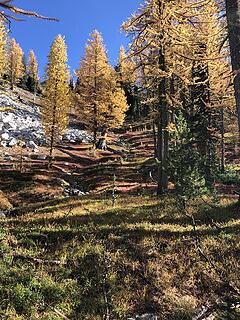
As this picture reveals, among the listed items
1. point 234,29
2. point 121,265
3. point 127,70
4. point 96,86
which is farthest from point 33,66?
point 121,265

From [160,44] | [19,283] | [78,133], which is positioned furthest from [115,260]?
[78,133]

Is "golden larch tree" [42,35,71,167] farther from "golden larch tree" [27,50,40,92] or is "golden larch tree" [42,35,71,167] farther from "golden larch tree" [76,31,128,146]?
"golden larch tree" [27,50,40,92]

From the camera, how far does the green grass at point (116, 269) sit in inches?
279

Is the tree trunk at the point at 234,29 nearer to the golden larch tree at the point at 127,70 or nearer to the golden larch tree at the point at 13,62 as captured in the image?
the golden larch tree at the point at 127,70

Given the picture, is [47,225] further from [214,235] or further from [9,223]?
[214,235]

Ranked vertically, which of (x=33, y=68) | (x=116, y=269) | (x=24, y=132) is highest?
(x=33, y=68)

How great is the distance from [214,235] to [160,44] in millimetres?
10362

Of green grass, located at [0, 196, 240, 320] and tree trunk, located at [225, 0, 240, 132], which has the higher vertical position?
tree trunk, located at [225, 0, 240, 132]

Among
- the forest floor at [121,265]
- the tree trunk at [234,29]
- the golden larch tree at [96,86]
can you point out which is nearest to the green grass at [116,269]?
the forest floor at [121,265]

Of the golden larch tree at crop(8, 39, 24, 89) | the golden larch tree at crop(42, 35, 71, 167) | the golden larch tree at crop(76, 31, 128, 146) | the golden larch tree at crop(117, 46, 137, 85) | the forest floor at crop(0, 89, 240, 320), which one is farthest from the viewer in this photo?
the golden larch tree at crop(8, 39, 24, 89)

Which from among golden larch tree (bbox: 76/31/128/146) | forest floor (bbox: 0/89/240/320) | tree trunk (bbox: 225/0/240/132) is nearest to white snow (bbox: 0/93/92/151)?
golden larch tree (bbox: 76/31/128/146)

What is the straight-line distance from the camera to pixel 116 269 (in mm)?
8305

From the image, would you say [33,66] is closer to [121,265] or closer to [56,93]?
[56,93]

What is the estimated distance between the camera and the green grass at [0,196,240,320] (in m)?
7.07
